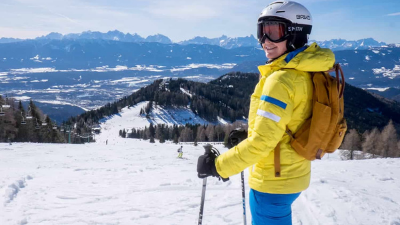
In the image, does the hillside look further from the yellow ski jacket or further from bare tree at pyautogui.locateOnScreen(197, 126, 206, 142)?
the yellow ski jacket

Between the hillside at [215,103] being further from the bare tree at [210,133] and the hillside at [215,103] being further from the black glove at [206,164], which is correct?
the black glove at [206,164]

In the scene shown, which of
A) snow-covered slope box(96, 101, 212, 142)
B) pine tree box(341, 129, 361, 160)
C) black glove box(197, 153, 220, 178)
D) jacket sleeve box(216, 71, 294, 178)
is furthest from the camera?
snow-covered slope box(96, 101, 212, 142)

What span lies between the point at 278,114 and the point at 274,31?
0.89m

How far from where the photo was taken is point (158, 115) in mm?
144000

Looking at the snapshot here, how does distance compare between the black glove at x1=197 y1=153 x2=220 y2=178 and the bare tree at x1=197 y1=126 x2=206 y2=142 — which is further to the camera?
the bare tree at x1=197 y1=126 x2=206 y2=142

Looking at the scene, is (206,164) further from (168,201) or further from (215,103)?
(215,103)

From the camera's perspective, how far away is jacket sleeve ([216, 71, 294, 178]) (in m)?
2.31

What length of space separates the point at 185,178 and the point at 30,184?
14.3 ft

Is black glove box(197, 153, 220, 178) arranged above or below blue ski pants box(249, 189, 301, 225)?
above

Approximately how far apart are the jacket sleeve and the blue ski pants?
50 cm

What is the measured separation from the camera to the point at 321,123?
2.34m

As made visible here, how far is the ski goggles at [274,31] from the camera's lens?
2.62 meters

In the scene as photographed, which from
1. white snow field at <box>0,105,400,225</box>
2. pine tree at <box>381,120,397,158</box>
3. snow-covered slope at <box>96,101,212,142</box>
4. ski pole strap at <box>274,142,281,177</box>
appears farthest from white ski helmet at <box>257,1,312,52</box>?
snow-covered slope at <box>96,101,212,142</box>

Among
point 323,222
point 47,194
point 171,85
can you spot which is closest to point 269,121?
point 323,222
